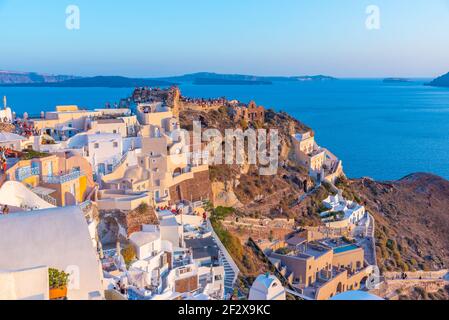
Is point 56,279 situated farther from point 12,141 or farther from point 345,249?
point 345,249

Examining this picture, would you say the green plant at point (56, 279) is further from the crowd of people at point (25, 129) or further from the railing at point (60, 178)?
the crowd of people at point (25, 129)

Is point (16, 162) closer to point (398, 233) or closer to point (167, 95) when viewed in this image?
point (167, 95)

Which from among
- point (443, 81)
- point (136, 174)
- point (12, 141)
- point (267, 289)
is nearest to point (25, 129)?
point (12, 141)

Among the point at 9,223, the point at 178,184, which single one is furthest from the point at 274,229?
the point at 9,223

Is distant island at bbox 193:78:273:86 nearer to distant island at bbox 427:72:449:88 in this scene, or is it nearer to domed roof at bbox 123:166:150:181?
distant island at bbox 427:72:449:88

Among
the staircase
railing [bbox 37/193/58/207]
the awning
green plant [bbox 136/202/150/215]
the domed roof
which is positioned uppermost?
the awning

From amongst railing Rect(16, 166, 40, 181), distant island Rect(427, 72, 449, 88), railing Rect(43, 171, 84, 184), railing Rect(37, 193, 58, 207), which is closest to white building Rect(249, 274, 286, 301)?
railing Rect(37, 193, 58, 207)

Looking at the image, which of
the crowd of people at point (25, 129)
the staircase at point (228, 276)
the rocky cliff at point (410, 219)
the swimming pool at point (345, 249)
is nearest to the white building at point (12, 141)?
the crowd of people at point (25, 129)
